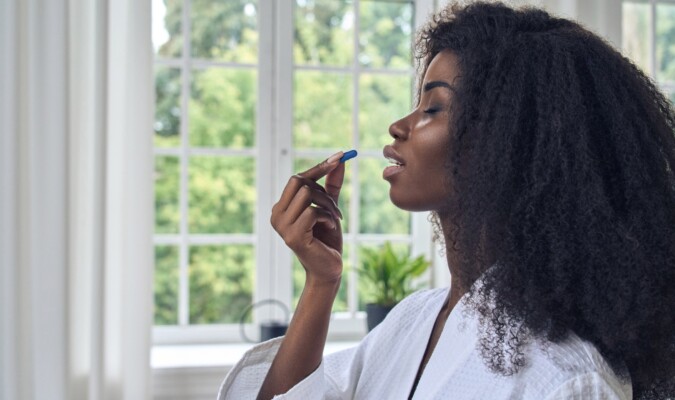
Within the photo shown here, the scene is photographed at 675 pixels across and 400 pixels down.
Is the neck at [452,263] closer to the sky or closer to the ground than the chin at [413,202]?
closer to the ground

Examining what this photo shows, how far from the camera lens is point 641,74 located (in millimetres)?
1050

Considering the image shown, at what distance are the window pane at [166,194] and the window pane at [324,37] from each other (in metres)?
1.33

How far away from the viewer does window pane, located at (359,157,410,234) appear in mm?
3443

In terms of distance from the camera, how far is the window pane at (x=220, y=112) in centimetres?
Answer: 564

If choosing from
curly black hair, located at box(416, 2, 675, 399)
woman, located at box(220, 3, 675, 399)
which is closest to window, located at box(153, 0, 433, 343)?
woman, located at box(220, 3, 675, 399)

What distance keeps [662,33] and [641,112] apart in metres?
3.59

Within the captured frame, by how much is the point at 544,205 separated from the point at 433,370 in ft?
1.02

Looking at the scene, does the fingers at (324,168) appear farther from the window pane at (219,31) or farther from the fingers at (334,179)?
the window pane at (219,31)

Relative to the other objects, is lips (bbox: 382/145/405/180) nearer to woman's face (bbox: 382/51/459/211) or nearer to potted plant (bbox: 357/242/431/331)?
woman's face (bbox: 382/51/459/211)

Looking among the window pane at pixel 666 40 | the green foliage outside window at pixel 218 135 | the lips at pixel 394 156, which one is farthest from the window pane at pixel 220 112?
the lips at pixel 394 156

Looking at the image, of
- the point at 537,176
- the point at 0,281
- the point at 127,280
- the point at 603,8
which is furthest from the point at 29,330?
the point at 603,8

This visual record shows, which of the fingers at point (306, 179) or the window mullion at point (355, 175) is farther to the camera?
the window mullion at point (355, 175)

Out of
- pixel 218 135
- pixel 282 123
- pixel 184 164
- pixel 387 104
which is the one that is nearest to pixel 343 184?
pixel 387 104

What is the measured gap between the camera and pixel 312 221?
125cm
